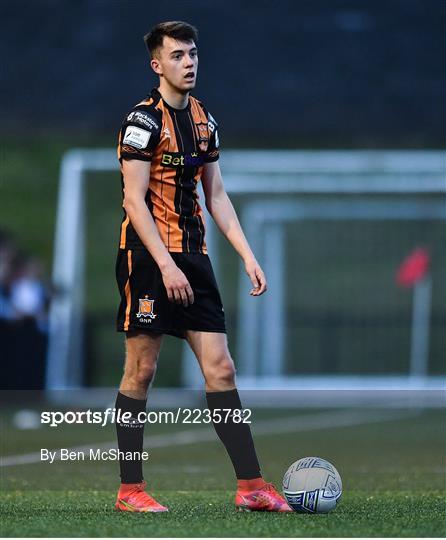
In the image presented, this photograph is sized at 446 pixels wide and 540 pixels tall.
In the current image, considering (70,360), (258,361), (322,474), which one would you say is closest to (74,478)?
(322,474)

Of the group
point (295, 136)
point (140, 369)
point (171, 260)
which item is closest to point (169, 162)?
point (171, 260)

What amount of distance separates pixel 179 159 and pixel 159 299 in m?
0.61

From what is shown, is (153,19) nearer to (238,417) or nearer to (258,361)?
(258,361)

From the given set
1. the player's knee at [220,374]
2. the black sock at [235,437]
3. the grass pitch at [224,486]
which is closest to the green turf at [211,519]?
the grass pitch at [224,486]

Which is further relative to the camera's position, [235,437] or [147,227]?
[235,437]

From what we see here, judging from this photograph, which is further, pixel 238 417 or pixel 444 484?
pixel 444 484

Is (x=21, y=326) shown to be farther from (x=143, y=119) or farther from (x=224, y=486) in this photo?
(x=143, y=119)

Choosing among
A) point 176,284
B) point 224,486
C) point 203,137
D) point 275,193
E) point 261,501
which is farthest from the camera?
point 275,193

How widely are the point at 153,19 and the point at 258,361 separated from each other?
4680 mm

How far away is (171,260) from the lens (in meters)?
6.23

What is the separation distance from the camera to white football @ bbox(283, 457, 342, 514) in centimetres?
625

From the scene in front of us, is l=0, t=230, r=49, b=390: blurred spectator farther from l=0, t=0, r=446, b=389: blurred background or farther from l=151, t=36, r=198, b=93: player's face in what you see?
l=151, t=36, r=198, b=93: player's face

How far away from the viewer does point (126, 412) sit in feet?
21.2

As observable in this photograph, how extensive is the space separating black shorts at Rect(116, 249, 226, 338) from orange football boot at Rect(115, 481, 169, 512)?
2.23 feet
